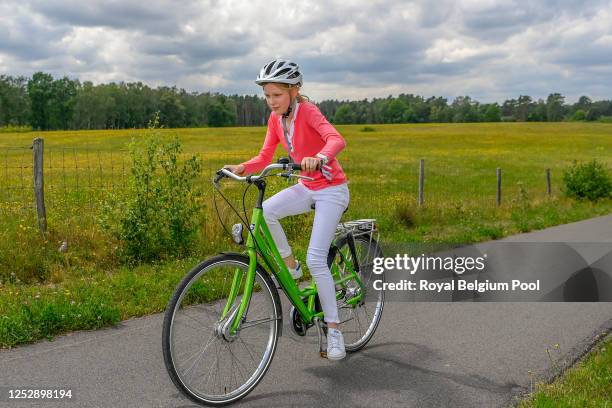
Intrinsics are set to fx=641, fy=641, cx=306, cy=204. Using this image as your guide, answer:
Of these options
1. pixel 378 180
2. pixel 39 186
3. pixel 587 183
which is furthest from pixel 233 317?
pixel 378 180

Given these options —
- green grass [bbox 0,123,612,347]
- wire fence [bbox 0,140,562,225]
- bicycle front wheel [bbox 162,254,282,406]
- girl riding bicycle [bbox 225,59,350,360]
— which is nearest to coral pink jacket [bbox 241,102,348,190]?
girl riding bicycle [bbox 225,59,350,360]

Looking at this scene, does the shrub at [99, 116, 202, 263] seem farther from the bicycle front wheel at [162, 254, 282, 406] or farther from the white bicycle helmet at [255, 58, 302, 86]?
the bicycle front wheel at [162, 254, 282, 406]

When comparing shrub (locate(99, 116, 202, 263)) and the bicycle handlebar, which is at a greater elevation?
the bicycle handlebar

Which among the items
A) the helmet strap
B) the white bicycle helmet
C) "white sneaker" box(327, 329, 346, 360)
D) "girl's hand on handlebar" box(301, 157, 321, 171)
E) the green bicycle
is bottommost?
"white sneaker" box(327, 329, 346, 360)

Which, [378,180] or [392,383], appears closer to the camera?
[392,383]

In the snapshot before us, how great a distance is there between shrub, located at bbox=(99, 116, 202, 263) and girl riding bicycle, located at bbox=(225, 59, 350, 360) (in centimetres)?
397

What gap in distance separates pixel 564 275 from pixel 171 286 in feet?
16.8

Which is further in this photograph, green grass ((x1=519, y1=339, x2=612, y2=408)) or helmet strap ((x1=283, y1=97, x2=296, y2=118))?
helmet strap ((x1=283, y1=97, x2=296, y2=118))

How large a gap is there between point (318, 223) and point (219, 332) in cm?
106

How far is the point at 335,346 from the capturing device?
4.62 metres

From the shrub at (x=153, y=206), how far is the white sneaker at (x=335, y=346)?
14.5 feet

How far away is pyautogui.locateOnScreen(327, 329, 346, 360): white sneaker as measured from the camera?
460 centimetres

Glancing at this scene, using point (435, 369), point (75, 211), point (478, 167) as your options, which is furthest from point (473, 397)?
point (478, 167)

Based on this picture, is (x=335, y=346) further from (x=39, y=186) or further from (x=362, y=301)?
(x=39, y=186)
